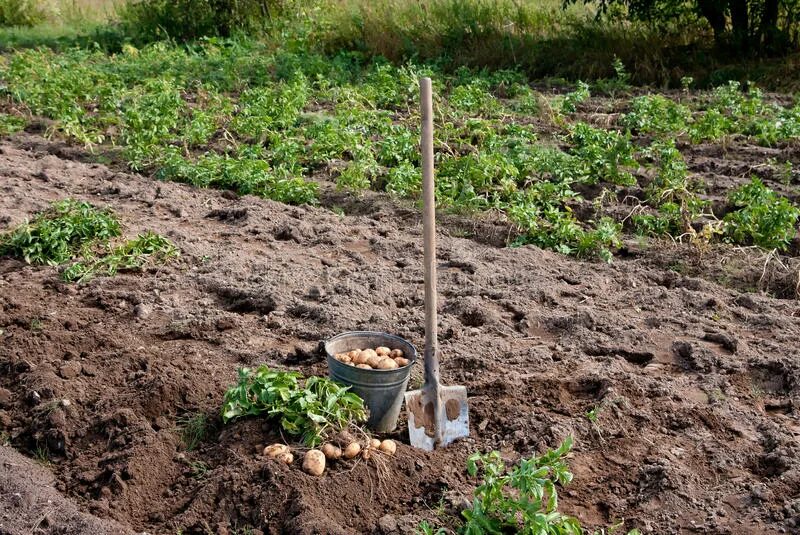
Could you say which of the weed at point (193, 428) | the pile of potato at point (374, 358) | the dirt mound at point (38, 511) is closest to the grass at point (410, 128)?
the weed at point (193, 428)

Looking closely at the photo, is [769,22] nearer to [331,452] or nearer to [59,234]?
[59,234]

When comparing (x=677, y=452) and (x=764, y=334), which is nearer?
(x=677, y=452)

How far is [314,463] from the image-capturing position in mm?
3666

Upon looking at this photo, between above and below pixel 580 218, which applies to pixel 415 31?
above

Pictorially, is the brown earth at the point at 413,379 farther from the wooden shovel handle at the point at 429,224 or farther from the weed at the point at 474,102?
the weed at the point at 474,102

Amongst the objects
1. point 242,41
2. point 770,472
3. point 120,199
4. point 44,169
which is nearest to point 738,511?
point 770,472

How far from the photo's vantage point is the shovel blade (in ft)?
13.3

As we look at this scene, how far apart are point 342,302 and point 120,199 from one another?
2.81 metres

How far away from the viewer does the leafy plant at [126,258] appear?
18.8 feet

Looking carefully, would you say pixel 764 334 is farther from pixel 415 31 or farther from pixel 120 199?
pixel 415 31

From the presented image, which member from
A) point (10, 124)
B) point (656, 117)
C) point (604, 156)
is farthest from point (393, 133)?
point (10, 124)

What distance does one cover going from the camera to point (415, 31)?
43.0 feet

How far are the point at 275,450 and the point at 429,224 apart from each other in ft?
3.90

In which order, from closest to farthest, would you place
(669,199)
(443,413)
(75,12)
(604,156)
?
1. (443,413)
2. (669,199)
3. (604,156)
4. (75,12)
